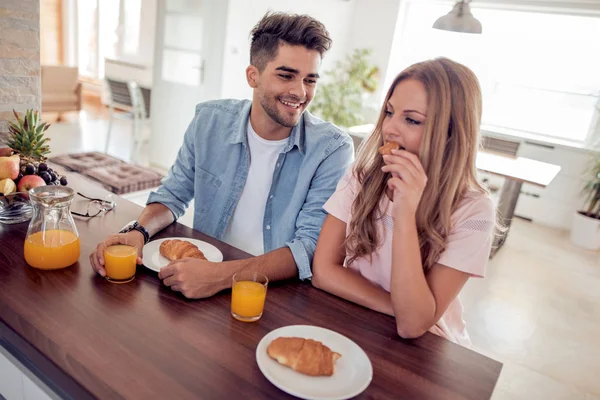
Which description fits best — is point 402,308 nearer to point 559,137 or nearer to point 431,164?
point 431,164

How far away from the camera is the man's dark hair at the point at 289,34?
5.00ft

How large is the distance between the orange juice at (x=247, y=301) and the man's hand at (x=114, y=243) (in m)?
0.33

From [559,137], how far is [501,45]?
1.38 m

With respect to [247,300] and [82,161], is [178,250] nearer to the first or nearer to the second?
[247,300]

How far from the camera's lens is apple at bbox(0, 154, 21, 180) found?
4.39 ft

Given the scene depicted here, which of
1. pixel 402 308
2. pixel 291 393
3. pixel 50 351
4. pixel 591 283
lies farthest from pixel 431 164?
pixel 591 283

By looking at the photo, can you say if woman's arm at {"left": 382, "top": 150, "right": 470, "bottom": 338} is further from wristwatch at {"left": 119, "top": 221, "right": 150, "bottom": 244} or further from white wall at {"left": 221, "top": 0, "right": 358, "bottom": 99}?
white wall at {"left": 221, "top": 0, "right": 358, "bottom": 99}

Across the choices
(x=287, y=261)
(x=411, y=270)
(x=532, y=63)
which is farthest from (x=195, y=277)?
(x=532, y=63)

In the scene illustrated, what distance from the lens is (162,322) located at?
36.4 inches

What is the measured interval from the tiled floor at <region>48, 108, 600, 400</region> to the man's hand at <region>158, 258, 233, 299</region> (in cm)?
165

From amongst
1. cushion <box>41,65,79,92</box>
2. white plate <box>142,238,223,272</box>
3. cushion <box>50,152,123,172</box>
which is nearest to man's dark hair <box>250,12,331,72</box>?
white plate <box>142,238,223,272</box>

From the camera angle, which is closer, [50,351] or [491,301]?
[50,351]

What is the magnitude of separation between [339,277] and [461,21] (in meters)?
2.89

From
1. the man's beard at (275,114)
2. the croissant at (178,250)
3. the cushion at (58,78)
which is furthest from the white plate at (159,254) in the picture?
the cushion at (58,78)
